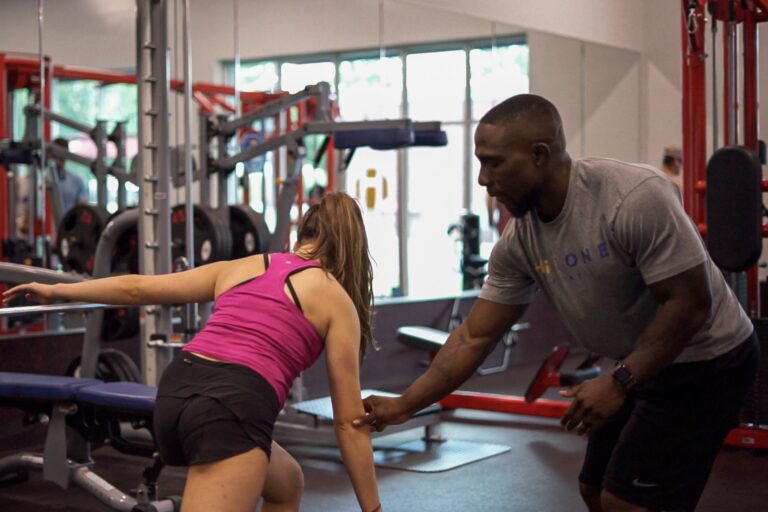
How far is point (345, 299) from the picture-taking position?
94.0 inches

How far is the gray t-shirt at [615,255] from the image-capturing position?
205 cm

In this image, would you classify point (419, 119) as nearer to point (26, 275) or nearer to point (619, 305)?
point (26, 275)

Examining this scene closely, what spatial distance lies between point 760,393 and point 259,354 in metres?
3.45

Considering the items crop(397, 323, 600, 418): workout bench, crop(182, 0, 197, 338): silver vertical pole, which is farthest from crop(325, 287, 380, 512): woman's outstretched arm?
crop(397, 323, 600, 418): workout bench

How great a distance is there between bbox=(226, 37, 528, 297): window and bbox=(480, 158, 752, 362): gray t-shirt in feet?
17.2

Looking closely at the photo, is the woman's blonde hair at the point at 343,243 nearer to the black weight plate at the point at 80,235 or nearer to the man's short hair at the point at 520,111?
the man's short hair at the point at 520,111

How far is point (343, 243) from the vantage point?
2.44 m

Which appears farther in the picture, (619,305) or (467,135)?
(467,135)

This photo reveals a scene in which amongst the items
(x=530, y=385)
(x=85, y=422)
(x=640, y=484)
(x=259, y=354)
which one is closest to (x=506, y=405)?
(x=530, y=385)

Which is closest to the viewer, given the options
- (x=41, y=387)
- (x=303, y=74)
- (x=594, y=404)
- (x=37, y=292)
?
(x=594, y=404)

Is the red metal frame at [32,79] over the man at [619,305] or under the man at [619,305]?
over

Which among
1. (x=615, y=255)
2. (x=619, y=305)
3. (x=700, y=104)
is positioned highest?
(x=700, y=104)

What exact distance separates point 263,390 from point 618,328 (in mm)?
763

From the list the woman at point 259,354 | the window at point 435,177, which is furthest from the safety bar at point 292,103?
the woman at point 259,354
